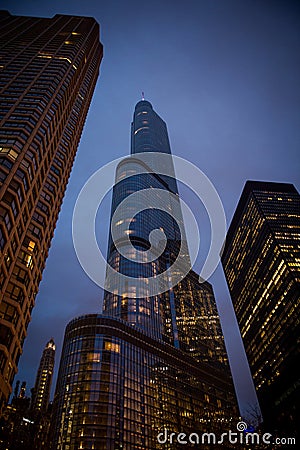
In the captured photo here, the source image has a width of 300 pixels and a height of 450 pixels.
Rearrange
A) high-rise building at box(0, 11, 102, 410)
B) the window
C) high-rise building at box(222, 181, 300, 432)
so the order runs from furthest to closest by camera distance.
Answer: high-rise building at box(222, 181, 300, 432) → the window → high-rise building at box(0, 11, 102, 410)

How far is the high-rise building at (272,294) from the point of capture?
5143 inches

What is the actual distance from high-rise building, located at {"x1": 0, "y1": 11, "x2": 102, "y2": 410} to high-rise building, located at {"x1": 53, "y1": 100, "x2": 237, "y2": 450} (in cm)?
4096

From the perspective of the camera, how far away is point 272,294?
485 feet

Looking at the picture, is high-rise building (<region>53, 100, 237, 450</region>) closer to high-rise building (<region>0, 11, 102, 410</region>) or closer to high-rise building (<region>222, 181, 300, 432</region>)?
high-rise building (<region>222, 181, 300, 432</region>)

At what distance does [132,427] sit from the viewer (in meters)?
81.6

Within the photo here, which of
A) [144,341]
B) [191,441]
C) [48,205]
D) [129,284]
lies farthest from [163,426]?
[48,205]

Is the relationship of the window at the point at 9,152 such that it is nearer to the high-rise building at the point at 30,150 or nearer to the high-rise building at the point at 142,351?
the high-rise building at the point at 30,150

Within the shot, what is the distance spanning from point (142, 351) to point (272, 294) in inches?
3086

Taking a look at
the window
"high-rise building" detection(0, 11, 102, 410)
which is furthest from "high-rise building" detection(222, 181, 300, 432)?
the window

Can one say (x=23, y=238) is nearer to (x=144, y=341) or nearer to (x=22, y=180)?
(x=22, y=180)

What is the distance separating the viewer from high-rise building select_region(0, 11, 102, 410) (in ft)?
135

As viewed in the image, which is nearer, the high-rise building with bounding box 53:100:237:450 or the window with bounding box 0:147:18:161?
the window with bounding box 0:147:18:161

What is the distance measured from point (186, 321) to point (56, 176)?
374ft

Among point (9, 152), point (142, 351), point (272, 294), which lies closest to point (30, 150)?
point (9, 152)
